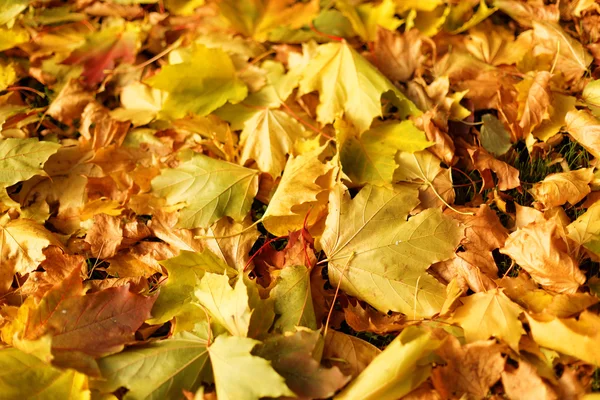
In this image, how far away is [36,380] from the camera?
1.09 metres

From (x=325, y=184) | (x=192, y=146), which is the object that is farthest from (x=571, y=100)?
(x=192, y=146)

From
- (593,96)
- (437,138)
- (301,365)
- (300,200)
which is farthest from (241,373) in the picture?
(593,96)

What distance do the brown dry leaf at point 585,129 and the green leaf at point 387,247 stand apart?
45cm

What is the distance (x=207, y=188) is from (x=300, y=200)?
267mm

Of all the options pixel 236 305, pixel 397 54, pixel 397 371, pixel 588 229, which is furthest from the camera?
pixel 397 54

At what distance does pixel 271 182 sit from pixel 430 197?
439 mm

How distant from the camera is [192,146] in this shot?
1.59 metres

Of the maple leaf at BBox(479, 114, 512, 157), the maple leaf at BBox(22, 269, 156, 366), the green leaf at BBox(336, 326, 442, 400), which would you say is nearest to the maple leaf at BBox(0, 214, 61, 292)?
the maple leaf at BBox(22, 269, 156, 366)

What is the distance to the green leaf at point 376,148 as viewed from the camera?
1.40 metres

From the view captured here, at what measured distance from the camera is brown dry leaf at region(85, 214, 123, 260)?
55.5 inches

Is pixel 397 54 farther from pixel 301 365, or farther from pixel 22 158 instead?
pixel 22 158

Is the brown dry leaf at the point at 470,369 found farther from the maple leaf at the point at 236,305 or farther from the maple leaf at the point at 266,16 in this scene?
the maple leaf at the point at 266,16

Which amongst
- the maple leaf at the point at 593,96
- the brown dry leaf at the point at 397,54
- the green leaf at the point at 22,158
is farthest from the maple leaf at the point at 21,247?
the maple leaf at the point at 593,96

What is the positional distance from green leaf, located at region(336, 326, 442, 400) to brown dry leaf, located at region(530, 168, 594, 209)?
1.69 feet
